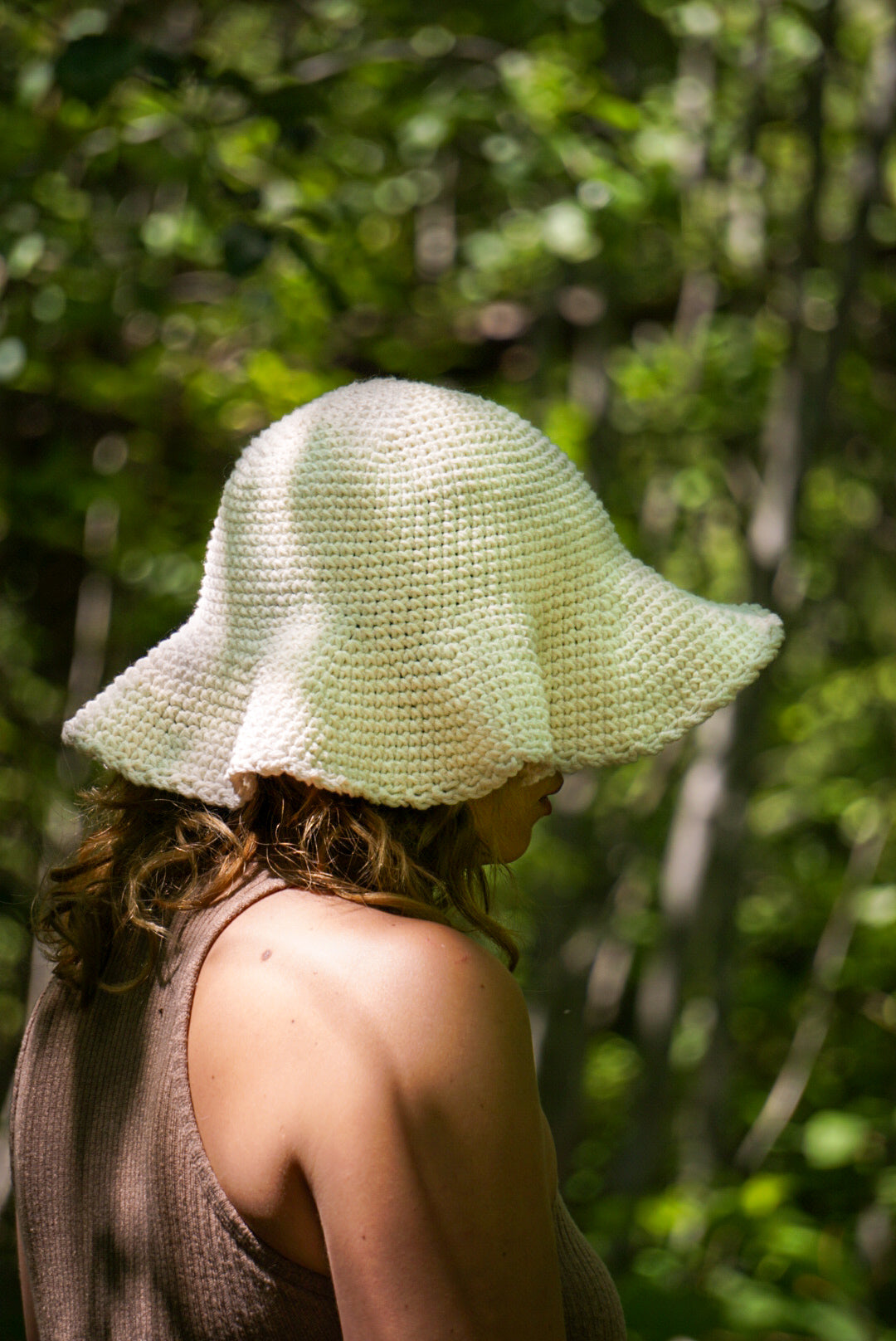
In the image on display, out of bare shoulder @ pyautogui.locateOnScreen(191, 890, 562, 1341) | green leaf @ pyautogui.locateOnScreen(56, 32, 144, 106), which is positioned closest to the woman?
bare shoulder @ pyautogui.locateOnScreen(191, 890, 562, 1341)

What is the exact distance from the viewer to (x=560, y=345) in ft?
14.2

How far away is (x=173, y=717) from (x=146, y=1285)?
0.57 metres

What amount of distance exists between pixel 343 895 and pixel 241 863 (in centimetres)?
12

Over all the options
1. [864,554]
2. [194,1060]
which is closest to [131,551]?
[194,1060]

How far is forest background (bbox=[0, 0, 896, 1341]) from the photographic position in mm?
2885

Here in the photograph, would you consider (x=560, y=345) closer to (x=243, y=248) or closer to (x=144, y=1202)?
(x=243, y=248)

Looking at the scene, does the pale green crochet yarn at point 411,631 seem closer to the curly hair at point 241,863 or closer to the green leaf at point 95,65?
the curly hair at point 241,863

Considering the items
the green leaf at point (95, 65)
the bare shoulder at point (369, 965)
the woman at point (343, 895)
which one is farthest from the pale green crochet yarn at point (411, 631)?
the green leaf at point (95, 65)

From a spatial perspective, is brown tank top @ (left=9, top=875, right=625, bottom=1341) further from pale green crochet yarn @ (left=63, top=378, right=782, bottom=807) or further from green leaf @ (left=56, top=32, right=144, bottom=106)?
green leaf @ (left=56, top=32, right=144, bottom=106)

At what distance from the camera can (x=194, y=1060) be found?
1.08 metres

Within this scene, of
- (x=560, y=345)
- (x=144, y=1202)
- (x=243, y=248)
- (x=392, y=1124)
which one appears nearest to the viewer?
(x=392, y=1124)

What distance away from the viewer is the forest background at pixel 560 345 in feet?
9.46

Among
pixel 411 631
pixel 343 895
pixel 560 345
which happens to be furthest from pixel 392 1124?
pixel 560 345

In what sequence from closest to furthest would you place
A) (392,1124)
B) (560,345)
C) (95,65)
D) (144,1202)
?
(392,1124) < (144,1202) < (95,65) < (560,345)
